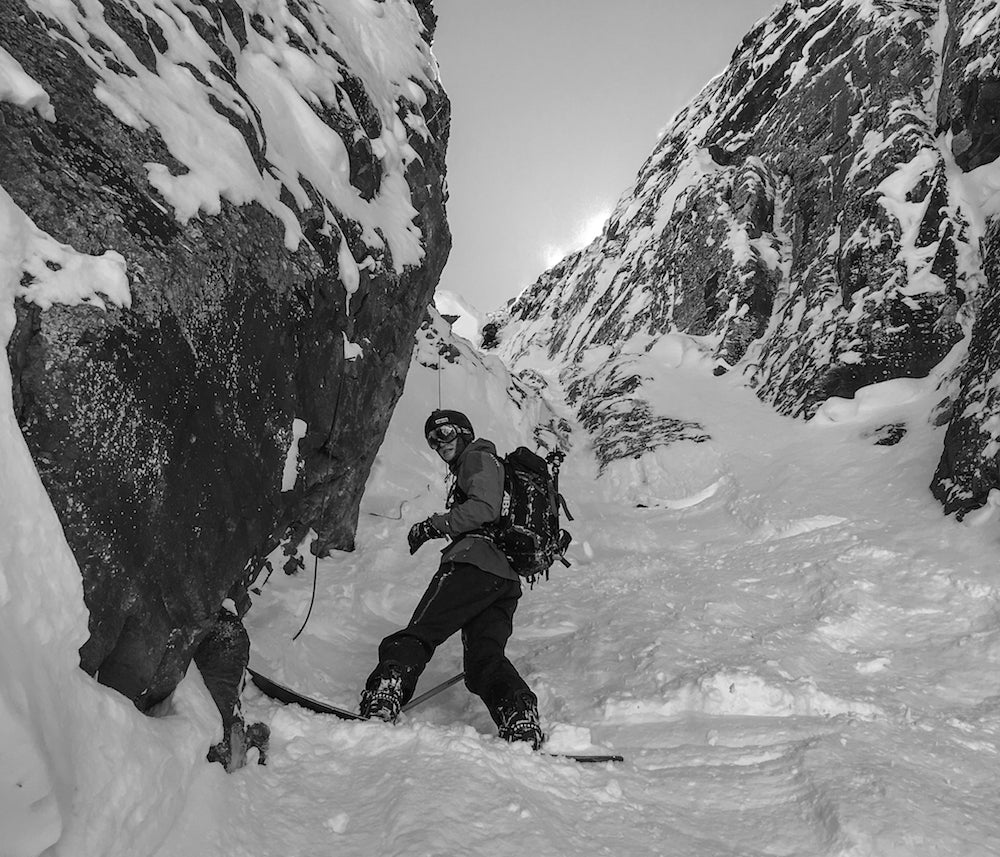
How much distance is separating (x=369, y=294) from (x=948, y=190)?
16.0m

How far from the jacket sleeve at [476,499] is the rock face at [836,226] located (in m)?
6.28

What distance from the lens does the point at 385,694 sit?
3.66m

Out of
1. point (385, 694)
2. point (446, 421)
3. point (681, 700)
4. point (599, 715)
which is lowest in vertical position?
point (385, 694)

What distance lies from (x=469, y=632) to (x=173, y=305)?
2.70 metres

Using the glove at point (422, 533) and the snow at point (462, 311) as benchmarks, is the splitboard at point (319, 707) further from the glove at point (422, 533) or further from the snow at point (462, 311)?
the snow at point (462, 311)

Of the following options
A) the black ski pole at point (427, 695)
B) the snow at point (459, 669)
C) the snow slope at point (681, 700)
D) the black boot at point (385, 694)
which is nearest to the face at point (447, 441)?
the snow at point (459, 669)

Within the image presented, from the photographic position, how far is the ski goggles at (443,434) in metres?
5.24

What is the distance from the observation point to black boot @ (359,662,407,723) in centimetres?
357

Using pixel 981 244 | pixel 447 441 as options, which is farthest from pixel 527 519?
pixel 981 244

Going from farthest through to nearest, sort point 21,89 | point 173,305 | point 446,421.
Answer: point 446,421, point 173,305, point 21,89

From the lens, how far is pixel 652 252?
2964cm

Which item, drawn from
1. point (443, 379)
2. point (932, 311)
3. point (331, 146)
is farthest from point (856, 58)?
point (331, 146)

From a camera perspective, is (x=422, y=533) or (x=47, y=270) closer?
(x=47, y=270)

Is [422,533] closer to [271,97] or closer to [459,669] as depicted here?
[459,669]
